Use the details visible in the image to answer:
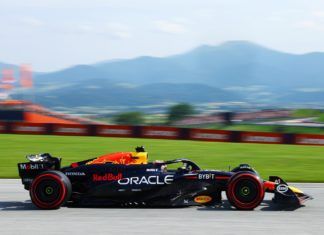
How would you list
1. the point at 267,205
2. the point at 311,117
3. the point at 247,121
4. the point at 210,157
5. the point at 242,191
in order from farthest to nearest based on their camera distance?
the point at 311,117 < the point at 247,121 < the point at 210,157 < the point at 267,205 < the point at 242,191

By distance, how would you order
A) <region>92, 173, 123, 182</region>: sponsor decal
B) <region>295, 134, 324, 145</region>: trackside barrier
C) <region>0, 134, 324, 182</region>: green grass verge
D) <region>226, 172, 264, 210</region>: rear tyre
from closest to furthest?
<region>226, 172, 264, 210</region>: rear tyre
<region>92, 173, 123, 182</region>: sponsor decal
<region>0, 134, 324, 182</region>: green grass verge
<region>295, 134, 324, 145</region>: trackside barrier

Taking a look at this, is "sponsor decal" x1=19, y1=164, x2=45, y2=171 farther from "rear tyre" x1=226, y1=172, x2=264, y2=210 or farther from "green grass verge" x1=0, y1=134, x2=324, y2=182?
"green grass verge" x1=0, y1=134, x2=324, y2=182

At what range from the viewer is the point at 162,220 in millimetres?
9148

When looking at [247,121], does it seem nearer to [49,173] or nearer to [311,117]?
[311,117]

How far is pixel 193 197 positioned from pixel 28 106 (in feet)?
167

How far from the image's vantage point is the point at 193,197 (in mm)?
10203

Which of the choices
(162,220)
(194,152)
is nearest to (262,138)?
(194,152)

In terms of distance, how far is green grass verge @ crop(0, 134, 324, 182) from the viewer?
59.3ft

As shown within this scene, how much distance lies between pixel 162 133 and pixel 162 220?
19680 mm

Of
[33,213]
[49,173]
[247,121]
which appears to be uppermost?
[247,121]

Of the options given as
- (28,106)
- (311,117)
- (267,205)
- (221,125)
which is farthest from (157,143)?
(28,106)

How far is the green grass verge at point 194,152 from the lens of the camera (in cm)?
1806

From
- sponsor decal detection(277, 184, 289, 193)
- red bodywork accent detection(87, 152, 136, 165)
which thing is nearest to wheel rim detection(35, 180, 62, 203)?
red bodywork accent detection(87, 152, 136, 165)

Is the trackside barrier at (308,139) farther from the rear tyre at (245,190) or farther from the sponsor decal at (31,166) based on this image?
the sponsor decal at (31,166)
